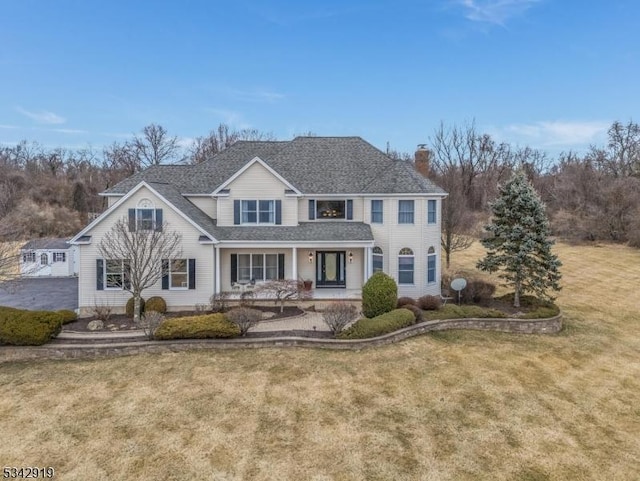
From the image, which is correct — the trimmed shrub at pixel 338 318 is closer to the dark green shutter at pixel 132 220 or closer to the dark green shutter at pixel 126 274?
the dark green shutter at pixel 126 274

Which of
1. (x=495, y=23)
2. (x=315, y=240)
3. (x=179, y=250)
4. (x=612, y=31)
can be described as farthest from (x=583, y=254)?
(x=179, y=250)

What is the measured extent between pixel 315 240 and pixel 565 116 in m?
38.1

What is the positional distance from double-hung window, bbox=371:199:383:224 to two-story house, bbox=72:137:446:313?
0.06 m

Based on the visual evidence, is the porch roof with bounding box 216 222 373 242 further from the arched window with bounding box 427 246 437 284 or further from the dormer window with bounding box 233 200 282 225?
the arched window with bounding box 427 246 437 284

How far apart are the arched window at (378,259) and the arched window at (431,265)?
256 centimetres

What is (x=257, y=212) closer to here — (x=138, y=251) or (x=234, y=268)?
(x=234, y=268)

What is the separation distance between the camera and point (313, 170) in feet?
74.2

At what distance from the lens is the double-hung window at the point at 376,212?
812 inches

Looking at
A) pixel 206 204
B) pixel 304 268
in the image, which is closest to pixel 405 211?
pixel 304 268

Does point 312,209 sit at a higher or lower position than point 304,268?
higher

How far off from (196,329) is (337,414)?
6629 mm

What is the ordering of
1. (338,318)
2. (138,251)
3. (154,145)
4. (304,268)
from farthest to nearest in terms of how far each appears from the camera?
(154,145)
(304,268)
(138,251)
(338,318)

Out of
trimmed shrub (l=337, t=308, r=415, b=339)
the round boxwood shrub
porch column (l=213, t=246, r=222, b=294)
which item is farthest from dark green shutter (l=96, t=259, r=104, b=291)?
the round boxwood shrub

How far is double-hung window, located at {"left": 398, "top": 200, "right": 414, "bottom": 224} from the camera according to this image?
20.2 meters
